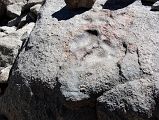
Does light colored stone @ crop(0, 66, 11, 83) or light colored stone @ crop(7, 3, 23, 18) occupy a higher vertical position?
light colored stone @ crop(0, 66, 11, 83)

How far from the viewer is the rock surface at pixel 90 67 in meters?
3.84

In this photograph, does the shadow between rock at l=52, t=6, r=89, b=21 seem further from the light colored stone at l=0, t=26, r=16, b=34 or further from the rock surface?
the light colored stone at l=0, t=26, r=16, b=34

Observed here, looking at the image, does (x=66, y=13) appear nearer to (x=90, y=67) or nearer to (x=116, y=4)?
(x=116, y=4)

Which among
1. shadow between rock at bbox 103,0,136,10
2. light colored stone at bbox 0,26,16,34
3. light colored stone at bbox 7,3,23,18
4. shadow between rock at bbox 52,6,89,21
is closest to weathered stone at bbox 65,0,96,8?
shadow between rock at bbox 52,6,89,21

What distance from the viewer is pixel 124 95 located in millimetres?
3809

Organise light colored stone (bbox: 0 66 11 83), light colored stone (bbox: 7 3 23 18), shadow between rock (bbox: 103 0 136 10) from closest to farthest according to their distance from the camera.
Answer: shadow between rock (bbox: 103 0 136 10) < light colored stone (bbox: 0 66 11 83) < light colored stone (bbox: 7 3 23 18)

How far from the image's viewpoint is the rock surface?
3.84m

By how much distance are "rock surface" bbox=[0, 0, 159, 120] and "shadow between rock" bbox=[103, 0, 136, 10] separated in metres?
0.01

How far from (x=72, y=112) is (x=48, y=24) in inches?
45.1

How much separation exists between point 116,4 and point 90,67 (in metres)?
1.05

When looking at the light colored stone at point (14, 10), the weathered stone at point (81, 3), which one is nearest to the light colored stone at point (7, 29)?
the light colored stone at point (14, 10)

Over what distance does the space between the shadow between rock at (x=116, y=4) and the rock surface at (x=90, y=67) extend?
0.01m

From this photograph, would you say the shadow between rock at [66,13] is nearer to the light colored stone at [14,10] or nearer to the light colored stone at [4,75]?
the light colored stone at [4,75]

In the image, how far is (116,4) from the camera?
4.90 meters
